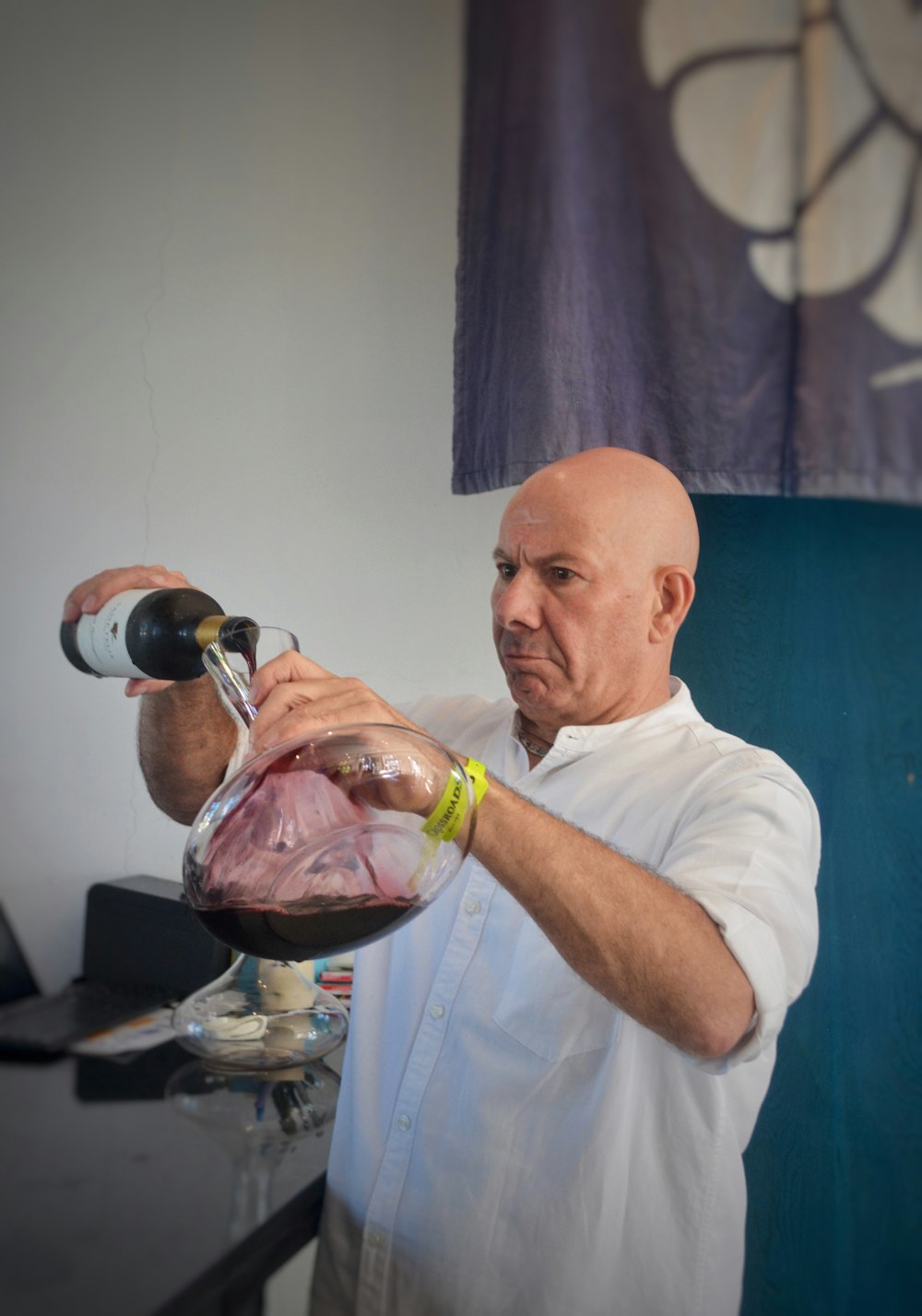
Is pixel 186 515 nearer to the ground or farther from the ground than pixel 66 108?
nearer to the ground

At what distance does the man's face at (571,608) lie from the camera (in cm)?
86

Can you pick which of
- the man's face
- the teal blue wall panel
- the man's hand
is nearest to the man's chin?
the man's face

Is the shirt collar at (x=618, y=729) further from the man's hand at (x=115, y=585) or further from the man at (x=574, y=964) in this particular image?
the man's hand at (x=115, y=585)

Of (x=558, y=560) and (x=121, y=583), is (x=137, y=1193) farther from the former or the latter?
(x=558, y=560)

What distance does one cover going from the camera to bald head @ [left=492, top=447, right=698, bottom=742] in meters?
0.85

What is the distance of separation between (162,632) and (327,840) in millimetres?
280

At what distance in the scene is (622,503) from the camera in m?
0.84

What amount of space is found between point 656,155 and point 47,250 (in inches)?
24.9

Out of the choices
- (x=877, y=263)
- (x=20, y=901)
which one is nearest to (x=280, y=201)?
(x=877, y=263)

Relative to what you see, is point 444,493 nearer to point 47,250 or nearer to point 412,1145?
point 47,250

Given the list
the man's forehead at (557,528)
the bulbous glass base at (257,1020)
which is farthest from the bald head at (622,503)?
the bulbous glass base at (257,1020)

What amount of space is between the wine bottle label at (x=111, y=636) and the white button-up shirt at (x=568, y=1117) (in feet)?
1.24

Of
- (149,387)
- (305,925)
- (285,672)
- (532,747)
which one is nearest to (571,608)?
(532,747)

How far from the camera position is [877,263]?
0.59 metres
